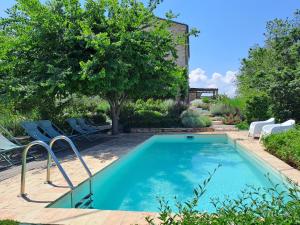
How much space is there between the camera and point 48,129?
476 inches

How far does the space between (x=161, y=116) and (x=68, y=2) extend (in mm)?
8521

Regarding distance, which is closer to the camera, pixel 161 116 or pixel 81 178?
pixel 81 178

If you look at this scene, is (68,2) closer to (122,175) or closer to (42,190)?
(122,175)

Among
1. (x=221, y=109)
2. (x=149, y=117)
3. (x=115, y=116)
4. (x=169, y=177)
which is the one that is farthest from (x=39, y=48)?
(x=221, y=109)

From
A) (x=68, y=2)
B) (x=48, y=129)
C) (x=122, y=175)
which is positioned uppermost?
(x=68, y=2)

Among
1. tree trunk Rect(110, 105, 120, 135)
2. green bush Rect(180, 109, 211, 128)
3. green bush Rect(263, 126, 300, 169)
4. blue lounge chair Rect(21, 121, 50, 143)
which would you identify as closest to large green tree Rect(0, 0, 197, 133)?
blue lounge chair Rect(21, 121, 50, 143)

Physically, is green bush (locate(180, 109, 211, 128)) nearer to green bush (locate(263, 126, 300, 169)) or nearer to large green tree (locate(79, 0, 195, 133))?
large green tree (locate(79, 0, 195, 133))

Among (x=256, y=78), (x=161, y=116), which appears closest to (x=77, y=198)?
(x=161, y=116)

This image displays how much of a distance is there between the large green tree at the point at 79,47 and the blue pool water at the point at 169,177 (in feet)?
10.8

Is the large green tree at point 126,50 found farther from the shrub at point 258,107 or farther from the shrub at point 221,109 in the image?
the shrub at point 221,109

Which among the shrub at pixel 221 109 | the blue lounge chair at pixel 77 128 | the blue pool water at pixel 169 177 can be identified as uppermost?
the shrub at pixel 221 109

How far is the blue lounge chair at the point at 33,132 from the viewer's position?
10.5 metres

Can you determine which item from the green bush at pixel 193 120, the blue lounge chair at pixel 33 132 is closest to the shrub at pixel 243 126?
the green bush at pixel 193 120

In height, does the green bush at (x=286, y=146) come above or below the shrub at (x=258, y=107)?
below
